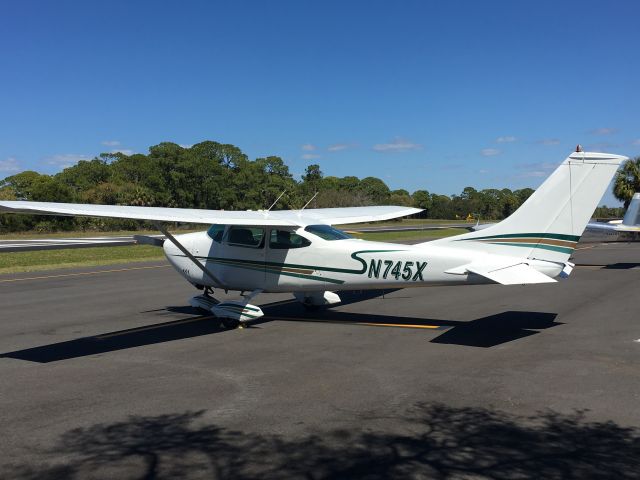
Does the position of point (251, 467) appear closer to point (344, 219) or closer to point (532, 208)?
point (532, 208)

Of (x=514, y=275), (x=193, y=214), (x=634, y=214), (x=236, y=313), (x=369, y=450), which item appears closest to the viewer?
(x=369, y=450)

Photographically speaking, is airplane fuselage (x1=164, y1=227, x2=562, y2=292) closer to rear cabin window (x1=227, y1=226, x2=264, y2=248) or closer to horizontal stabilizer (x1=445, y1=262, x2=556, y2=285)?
rear cabin window (x1=227, y1=226, x2=264, y2=248)

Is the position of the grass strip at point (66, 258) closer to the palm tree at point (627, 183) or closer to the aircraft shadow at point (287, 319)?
the aircraft shadow at point (287, 319)

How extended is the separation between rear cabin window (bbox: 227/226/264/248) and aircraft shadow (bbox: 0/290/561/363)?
1587 mm

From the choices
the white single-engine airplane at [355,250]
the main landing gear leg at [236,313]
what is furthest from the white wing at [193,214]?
the main landing gear leg at [236,313]

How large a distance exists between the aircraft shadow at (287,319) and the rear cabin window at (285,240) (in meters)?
1.62

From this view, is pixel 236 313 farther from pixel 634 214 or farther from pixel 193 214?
pixel 634 214

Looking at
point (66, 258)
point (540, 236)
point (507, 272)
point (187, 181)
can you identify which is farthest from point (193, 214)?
point (187, 181)

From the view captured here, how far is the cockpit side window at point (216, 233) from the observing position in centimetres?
1159

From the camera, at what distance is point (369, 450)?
4.93 m

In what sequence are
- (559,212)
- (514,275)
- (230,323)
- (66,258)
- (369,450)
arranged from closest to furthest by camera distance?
(369,450) < (514,275) < (559,212) < (230,323) < (66,258)

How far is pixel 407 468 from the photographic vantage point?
179 inches

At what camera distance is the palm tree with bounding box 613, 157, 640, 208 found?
5312 centimetres

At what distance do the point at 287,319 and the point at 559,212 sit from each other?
219 inches
